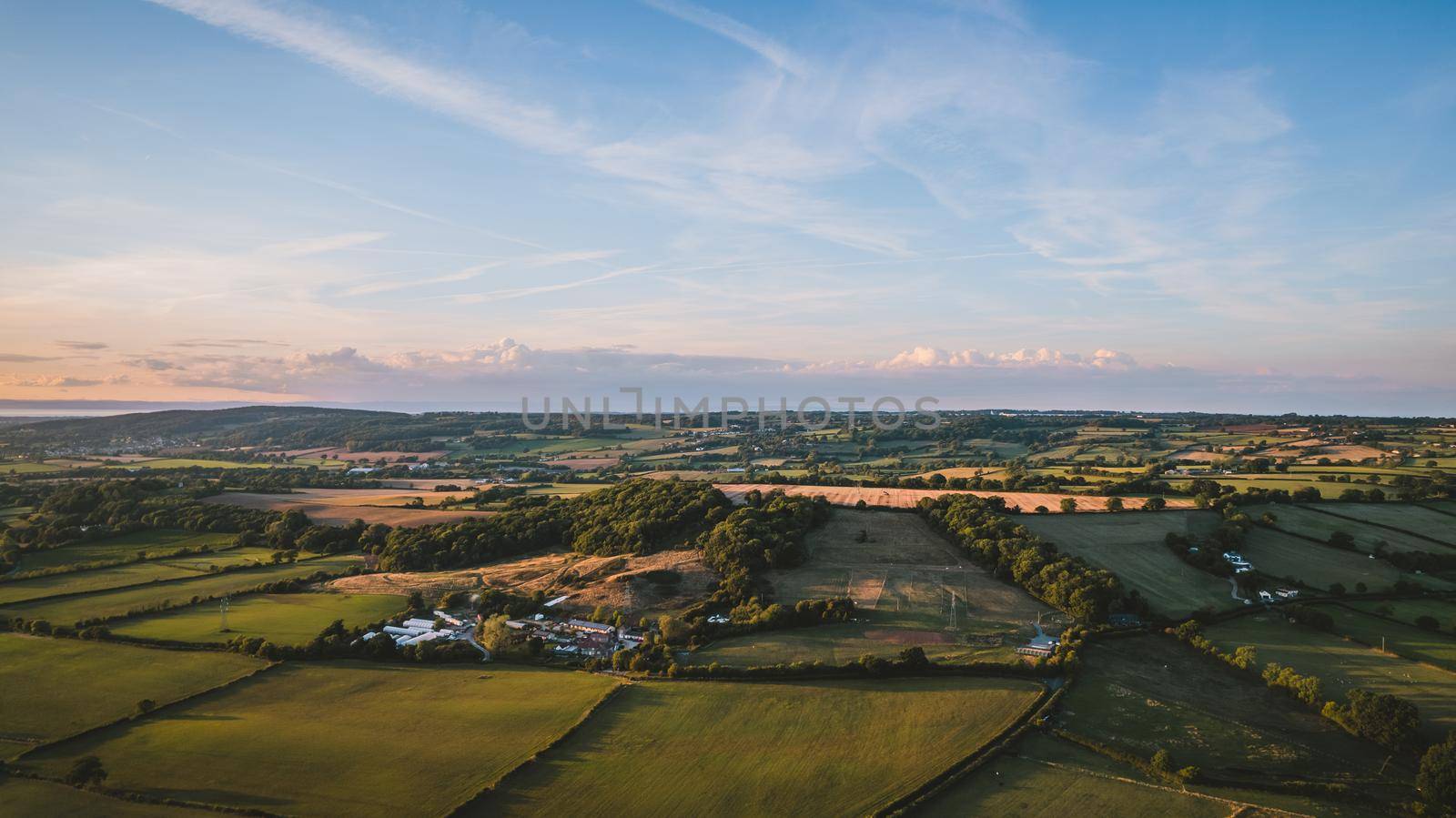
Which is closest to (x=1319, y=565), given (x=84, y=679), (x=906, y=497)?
(x=906, y=497)

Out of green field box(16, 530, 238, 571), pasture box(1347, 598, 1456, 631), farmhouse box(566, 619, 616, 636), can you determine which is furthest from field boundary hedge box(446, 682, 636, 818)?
green field box(16, 530, 238, 571)

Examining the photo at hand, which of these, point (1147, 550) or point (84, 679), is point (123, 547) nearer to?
point (84, 679)

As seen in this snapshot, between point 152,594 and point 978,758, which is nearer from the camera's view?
point 978,758

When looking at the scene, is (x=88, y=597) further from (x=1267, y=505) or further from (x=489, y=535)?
(x=1267, y=505)

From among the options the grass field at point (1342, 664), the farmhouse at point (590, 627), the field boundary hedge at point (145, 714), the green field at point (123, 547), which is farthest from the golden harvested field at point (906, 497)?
the green field at point (123, 547)

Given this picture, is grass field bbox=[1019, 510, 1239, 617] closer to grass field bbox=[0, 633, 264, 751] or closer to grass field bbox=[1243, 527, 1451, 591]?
grass field bbox=[1243, 527, 1451, 591]

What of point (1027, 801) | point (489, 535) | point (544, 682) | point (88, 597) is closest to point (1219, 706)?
point (1027, 801)

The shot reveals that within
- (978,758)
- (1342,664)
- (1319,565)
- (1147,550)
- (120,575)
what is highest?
(1147,550)
